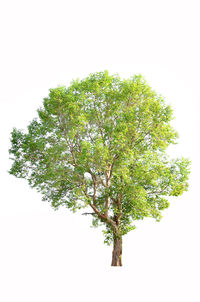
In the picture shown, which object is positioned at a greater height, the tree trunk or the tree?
the tree

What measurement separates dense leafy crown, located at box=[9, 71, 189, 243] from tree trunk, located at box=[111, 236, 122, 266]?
2.09 feet

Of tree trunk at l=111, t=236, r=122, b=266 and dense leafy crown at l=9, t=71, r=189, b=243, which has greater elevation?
dense leafy crown at l=9, t=71, r=189, b=243

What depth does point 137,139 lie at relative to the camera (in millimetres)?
19844

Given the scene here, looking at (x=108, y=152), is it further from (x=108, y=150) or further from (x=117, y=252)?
(x=117, y=252)

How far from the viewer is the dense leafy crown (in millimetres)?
18906

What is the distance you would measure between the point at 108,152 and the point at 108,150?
0.38 meters

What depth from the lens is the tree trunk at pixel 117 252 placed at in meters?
20.2

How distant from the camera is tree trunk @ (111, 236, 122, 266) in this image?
66.3ft

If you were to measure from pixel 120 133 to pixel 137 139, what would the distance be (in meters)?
1.90

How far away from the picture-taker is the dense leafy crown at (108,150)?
62.0ft

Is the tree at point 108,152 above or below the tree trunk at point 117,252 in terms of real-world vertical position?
above

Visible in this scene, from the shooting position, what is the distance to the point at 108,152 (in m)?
18.5

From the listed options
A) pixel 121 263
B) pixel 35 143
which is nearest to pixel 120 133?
pixel 35 143

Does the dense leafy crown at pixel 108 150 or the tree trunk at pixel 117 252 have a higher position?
the dense leafy crown at pixel 108 150
